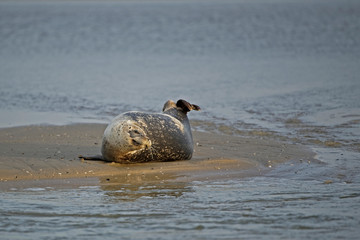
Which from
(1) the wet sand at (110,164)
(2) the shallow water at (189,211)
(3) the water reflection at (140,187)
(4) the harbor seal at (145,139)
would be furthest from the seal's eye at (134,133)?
(2) the shallow water at (189,211)

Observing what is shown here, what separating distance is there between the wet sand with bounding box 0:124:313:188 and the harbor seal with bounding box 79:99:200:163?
10 cm

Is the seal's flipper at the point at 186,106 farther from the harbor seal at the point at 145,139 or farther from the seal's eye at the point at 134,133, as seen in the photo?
the seal's eye at the point at 134,133

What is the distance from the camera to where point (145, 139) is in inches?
304

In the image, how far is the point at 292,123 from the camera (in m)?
10.8

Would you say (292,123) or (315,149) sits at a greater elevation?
(292,123)

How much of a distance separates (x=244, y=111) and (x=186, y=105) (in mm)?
3689

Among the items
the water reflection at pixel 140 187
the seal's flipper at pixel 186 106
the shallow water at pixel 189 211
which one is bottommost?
the shallow water at pixel 189 211

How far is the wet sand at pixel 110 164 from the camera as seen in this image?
24.0 feet

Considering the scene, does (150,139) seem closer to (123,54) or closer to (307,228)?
(307,228)

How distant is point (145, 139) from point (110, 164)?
0.48 meters

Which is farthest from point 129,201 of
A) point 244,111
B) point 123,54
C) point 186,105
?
point 123,54

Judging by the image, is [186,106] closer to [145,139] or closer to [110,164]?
[145,139]

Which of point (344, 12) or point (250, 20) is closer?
point (250, 20)

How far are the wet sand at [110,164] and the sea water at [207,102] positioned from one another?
33cm
